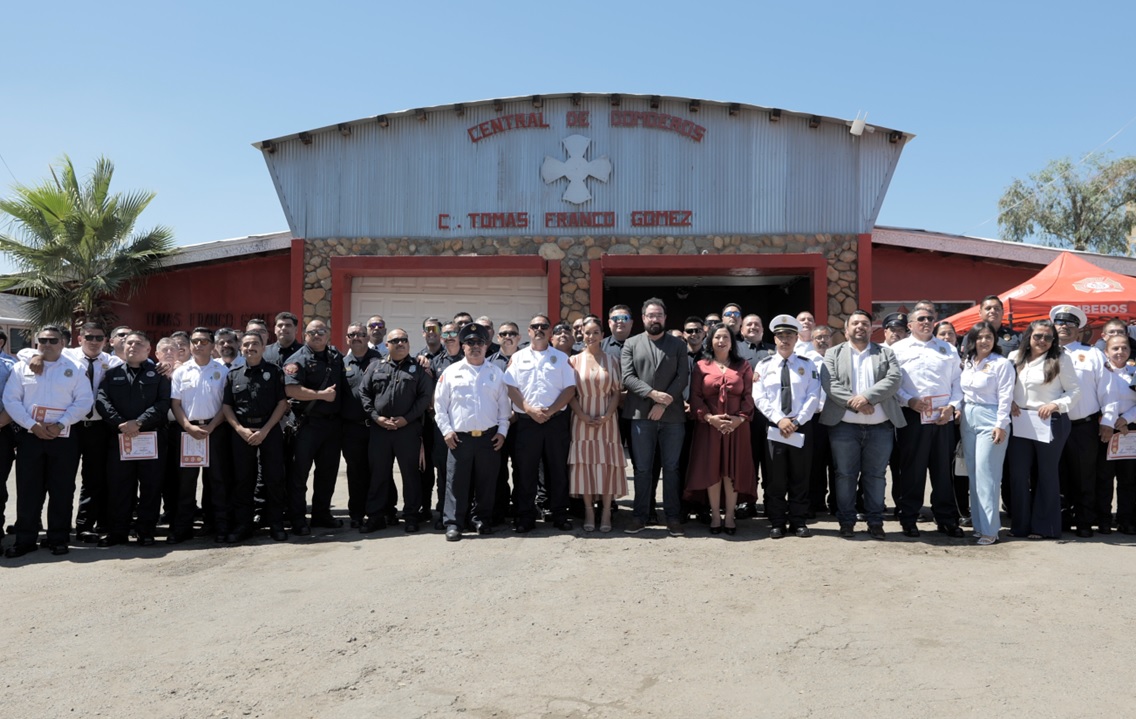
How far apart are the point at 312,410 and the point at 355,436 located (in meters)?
0.43

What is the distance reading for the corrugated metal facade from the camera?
1340 centimetres

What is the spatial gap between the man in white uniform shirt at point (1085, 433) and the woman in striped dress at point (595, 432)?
12.0ft

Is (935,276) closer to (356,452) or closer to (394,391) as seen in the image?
(394,391)

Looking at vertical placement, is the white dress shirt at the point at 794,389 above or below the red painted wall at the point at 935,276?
below

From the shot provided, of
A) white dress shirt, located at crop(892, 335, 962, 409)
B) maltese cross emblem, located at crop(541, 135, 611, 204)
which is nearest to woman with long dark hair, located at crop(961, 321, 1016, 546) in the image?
white dress shirt, located at crop(892, 335, 962, 409)

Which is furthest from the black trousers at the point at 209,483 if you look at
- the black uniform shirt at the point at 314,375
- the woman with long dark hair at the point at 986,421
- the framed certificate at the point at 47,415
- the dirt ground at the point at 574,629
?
the woman with long dark hair at the point at 986,421

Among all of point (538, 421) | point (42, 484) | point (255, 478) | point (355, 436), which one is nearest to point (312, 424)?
point (355, 436)

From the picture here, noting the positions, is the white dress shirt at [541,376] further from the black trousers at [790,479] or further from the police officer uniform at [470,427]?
the black trousers at [790,479]

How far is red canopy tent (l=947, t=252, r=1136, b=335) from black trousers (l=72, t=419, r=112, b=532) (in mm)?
8541

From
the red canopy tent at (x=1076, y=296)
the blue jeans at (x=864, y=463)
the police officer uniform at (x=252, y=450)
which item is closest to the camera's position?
the blue jeans at (x=864, y=463)

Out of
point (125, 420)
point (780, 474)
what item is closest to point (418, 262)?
point (125, 420)

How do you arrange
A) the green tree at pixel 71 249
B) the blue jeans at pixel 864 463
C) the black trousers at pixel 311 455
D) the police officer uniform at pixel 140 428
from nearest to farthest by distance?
the police officer uniform at pixel 140 428 → the blue jeans at pixel 864 463 → the black trousers at pixel 311 455 → the green tree at pixel 71 249

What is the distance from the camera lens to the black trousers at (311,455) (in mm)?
6879

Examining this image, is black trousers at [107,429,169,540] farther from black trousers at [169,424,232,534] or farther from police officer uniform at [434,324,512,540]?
police officer uniform at [434,324,512,540]
